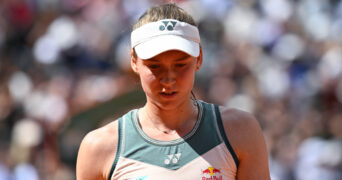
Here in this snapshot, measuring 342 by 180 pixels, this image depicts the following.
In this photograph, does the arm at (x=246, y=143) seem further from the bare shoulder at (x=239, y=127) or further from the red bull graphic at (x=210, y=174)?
the red bull graphic at (x=210, y=174)

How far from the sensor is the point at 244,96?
6594 millimetres

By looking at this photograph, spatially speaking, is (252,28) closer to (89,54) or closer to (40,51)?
(89,54)

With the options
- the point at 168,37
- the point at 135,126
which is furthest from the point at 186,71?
the point at 135,126

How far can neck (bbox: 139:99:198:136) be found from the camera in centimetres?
232

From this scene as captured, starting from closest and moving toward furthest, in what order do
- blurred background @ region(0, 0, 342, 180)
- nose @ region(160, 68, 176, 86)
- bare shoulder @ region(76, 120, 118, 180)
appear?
1. nose @ region(160, 68, 176, 86)
2. bare shoulder @ region(76, 120, 118, 180)
3. blurred background @ region(0, 0, 342, 180)

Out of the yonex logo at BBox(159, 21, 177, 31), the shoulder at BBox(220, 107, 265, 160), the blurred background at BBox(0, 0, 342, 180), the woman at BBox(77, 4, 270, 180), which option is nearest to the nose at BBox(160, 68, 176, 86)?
the woman at BBox(77, 4, 270, 180)

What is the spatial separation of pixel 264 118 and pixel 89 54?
216 cm

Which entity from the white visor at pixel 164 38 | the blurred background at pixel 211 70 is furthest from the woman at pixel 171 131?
the blurred background at pixel 211 70

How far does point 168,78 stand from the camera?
2.16m

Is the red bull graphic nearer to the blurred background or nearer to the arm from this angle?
the arm

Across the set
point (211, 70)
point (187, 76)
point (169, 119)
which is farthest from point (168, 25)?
point (211, 70)

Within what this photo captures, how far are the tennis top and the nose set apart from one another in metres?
0.23

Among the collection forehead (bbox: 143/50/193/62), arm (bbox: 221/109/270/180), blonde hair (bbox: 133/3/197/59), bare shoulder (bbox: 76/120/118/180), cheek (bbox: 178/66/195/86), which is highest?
blonde hair (bbox: 133/3/197/59)

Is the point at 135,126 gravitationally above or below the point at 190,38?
below
